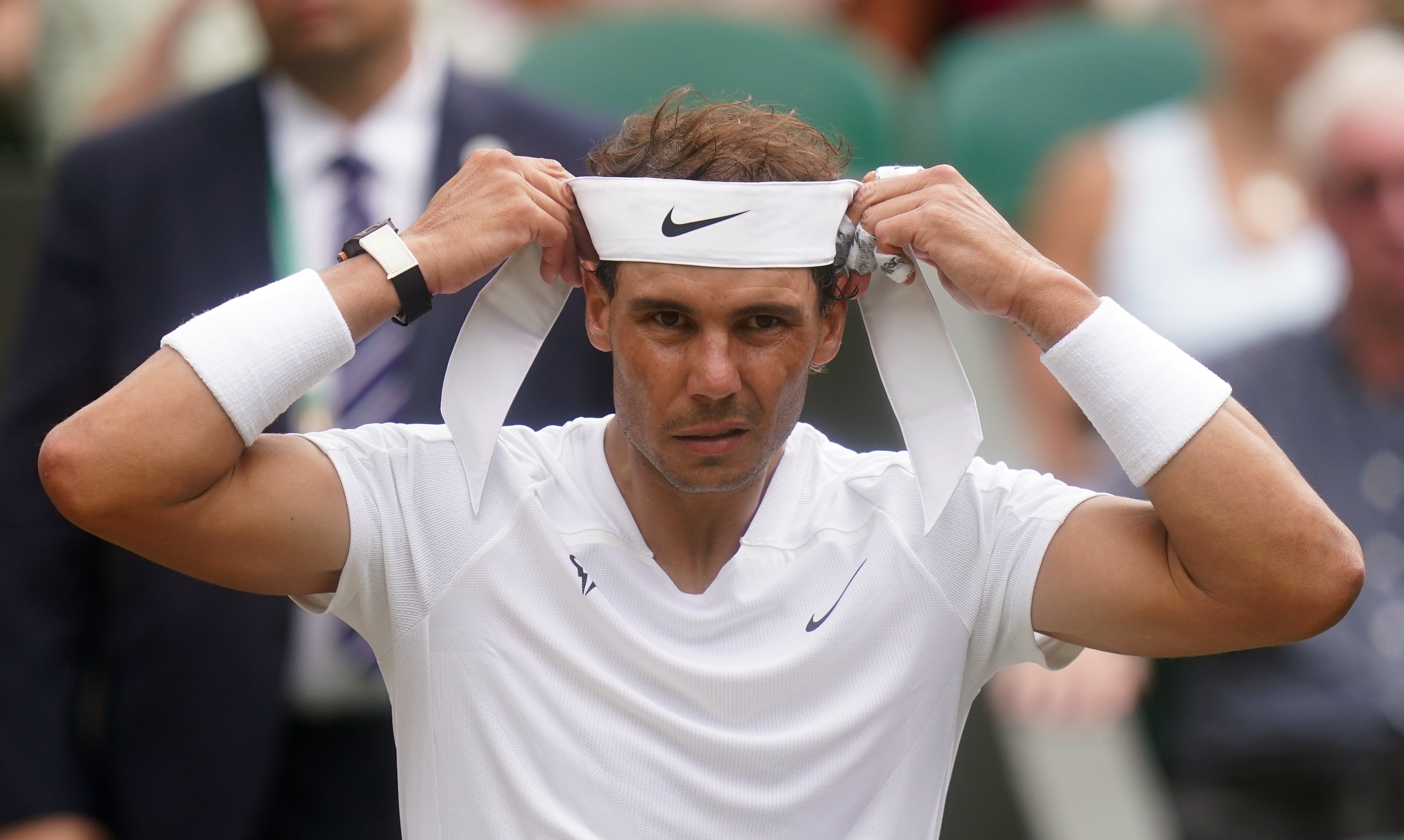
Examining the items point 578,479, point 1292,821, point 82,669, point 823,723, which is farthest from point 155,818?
point 1292,821

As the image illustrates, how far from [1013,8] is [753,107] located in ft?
11.8

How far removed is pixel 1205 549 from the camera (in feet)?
6.89

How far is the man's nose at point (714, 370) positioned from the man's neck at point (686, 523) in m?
0.17

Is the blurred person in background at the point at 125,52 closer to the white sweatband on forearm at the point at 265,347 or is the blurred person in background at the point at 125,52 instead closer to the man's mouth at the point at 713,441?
the white sweatband on forearm at the point at 265,347

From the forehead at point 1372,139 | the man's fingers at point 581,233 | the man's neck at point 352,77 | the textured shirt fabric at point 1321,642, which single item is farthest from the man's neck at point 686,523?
the forehead at point 1372,139

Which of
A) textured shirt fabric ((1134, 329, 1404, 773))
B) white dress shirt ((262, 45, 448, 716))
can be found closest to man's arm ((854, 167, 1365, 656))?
white dress shirt ((262, 45, 448, 716))

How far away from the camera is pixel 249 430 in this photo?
6.83ft

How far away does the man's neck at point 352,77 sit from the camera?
10.6ft

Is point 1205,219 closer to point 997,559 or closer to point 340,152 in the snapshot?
point 340,152

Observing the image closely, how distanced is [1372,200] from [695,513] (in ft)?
7.46

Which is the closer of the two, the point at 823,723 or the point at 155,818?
the point at 823,723

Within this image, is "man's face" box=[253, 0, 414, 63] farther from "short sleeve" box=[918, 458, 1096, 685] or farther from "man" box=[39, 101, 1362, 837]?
"short sleeve" box=[918, 458, 1096, 685]

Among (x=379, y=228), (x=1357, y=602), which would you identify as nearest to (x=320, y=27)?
(x=379, y=228)

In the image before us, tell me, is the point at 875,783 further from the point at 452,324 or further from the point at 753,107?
the point at 452,324
